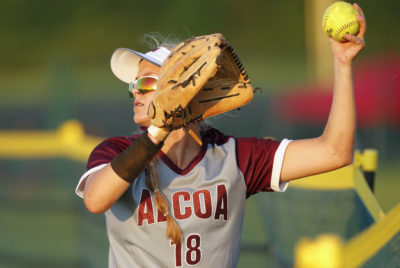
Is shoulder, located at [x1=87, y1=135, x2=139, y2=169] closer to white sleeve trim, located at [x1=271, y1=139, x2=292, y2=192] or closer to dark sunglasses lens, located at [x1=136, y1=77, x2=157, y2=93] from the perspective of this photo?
dark sunglasses lens, located at [x1=136, y1=77, x2=157, y2=93]

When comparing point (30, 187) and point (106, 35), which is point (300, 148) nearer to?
point (30, 187)

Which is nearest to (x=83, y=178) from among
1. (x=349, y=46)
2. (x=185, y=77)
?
(x=185, y=77)

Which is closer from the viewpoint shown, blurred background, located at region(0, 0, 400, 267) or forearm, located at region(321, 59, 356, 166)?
forearm, located at region(321, 59, 356, 166)

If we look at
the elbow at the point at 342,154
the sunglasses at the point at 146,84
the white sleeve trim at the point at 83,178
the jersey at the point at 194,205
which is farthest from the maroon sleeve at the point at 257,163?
the white sleeve trim at the point at 83,178

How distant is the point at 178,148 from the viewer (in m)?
2.33

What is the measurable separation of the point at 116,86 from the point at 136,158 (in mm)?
20873

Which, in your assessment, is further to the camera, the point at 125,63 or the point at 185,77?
the point at 125,63

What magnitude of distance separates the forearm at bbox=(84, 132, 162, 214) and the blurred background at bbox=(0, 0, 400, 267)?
2.81 feet

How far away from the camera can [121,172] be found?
75.6 inches

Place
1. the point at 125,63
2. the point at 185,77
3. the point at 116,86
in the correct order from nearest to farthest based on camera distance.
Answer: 1. the point at 185,77
2. the point at 125,63
3. the point at 116,86

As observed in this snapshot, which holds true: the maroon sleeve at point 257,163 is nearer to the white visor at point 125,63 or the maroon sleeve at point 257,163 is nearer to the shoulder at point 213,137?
the shoulder at point 213,137

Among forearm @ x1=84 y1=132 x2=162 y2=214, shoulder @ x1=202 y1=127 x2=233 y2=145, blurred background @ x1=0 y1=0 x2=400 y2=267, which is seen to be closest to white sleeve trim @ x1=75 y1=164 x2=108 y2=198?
forearm @ x1=84 y1=132 x2=162 y2=214

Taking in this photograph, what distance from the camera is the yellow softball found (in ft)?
6.86

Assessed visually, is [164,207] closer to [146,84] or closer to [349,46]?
[146,84]
